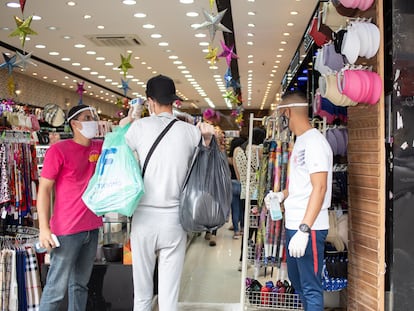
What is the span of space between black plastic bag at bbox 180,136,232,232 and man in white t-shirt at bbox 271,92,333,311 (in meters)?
0.45

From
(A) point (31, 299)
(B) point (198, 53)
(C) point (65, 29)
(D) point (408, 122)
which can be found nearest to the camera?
(D) point (408, 122)

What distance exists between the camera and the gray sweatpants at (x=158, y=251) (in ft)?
7.32

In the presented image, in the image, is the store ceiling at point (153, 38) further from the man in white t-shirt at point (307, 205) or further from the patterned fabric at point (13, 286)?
the patterned fabric at point (13, 286)

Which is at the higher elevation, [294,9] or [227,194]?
[294,9]

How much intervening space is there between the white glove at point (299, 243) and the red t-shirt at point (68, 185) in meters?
Result: 1.22

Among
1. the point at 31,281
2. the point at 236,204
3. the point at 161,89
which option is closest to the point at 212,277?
the point at 236,204

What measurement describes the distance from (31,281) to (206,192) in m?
1.74

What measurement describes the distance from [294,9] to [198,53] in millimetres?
4444

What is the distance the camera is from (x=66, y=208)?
8.86ft

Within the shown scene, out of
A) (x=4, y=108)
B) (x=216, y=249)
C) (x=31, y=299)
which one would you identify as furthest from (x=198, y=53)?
(x=31, y=299)

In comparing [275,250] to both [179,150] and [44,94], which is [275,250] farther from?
[44,94]

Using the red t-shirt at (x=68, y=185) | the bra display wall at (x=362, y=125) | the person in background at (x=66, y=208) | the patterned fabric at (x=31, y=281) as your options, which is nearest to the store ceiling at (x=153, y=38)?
the bra display wall at (x=362, y=125)

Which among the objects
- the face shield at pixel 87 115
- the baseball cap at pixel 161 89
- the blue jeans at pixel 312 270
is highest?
the baseball cap at pixel 161 89

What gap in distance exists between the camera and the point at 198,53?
467 inches
